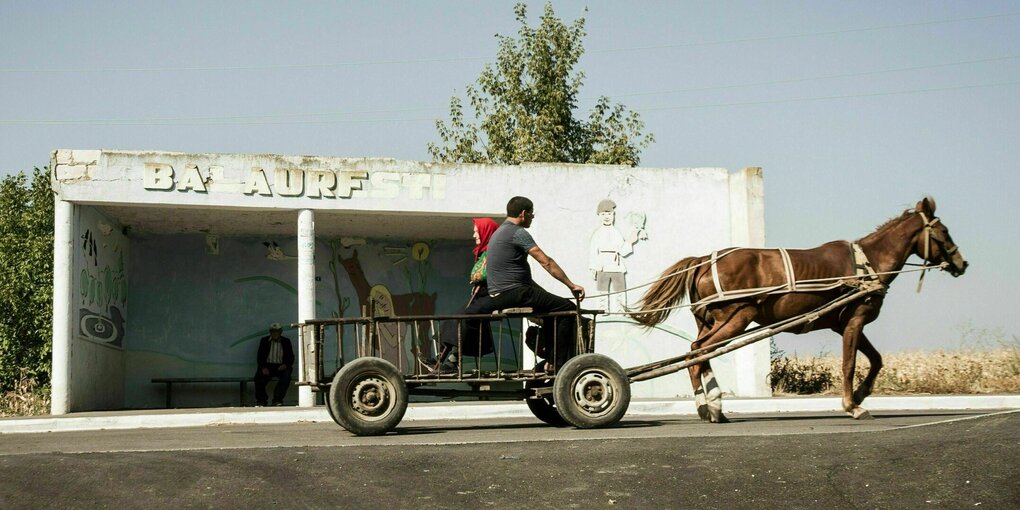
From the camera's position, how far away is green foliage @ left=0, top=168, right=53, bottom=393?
24031 millimetres

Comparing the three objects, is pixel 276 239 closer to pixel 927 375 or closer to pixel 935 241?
pixel 927 375

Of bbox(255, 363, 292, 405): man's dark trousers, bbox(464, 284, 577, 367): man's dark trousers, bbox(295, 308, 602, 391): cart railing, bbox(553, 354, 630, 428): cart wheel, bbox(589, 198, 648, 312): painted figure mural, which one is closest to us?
bbox(553, 354, 630, 428): cart wheel

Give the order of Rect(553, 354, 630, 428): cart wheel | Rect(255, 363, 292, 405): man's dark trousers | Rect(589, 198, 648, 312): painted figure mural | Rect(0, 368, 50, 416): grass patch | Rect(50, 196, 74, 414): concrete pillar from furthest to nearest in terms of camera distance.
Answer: Rect(255, 363, 292, 405): man's dark trousers < Rect(0, 368, 50, 416): grass patch < Rect(589, 198, 648, 312): painted figure mural < Rect(50, 196, 74, 414): concrete pillar < Rect(553, 354, 630, 428): cart wheel

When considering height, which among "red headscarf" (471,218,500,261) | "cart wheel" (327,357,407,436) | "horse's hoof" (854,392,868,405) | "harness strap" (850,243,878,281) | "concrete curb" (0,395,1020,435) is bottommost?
"concrete curb" (0,395,1020,435)

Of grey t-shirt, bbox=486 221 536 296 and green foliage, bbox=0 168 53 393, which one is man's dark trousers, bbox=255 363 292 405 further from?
grey t-shirt, bbox=486 221 536 296

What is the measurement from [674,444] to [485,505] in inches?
82.9

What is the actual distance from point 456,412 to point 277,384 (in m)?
7.34

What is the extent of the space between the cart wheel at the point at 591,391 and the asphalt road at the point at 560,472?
0.77 meters

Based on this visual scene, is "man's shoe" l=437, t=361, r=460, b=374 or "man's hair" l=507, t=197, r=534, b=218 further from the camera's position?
"man's hair" l=507, t=197, r=534, b=218

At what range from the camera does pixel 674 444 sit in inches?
312

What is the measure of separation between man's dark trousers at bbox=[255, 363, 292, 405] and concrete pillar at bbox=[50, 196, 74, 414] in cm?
467

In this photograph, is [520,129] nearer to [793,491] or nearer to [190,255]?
[190,255]

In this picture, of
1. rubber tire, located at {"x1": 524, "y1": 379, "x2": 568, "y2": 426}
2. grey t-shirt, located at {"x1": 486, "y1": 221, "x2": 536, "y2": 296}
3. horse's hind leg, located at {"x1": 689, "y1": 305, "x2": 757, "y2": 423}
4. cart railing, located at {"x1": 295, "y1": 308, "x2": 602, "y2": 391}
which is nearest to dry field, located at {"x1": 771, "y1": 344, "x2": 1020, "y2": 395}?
horse's hind leg, located at {"x1": 689, "y1": 305, "x2": 757, "y2": 423}

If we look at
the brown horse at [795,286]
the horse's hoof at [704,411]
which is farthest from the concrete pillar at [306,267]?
the horse's hoof at [704,411]
